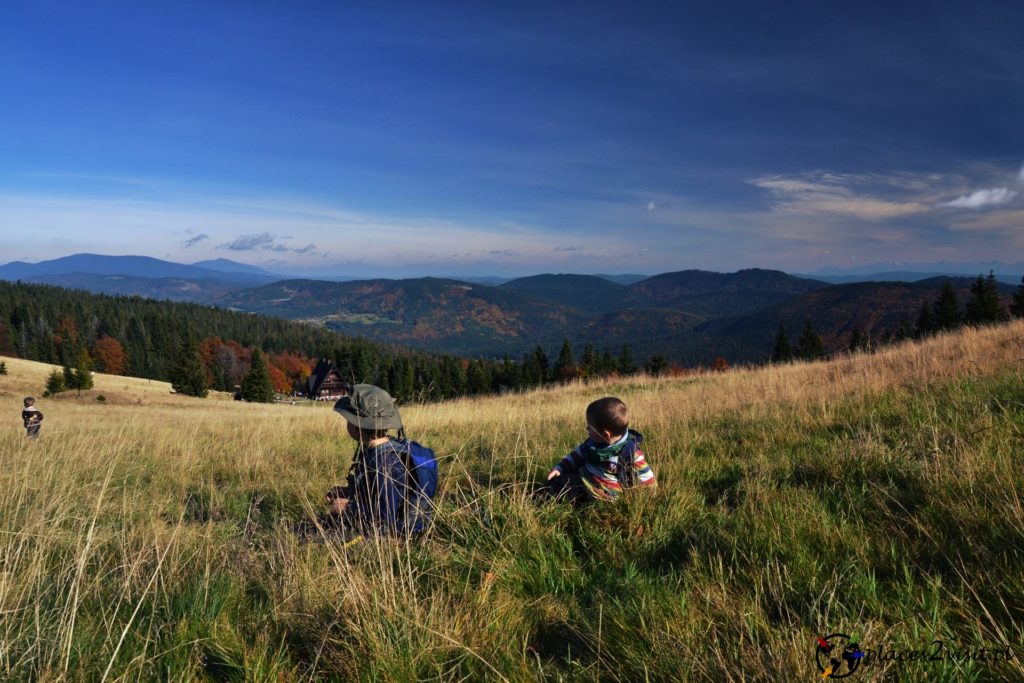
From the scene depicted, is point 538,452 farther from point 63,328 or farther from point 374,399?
point 63,328

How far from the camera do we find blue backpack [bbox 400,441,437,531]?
332 centimetres

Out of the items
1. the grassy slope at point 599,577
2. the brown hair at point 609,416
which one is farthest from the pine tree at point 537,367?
the brown hair at point 609,416

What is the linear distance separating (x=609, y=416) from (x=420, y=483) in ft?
4.57

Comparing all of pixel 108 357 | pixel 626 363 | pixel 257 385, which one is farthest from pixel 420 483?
pixel 108 357

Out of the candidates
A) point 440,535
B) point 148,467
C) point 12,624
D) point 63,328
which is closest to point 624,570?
point 440,535

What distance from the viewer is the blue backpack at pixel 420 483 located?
10.9 ft

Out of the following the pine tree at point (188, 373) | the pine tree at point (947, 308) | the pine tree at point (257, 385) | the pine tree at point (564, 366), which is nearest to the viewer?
the pine tree at point (947, 308)

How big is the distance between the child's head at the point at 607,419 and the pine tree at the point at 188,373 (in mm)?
76533

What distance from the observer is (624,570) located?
8.50ft

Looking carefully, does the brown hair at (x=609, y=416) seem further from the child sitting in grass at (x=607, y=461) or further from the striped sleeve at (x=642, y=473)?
the striped sleeve at (x=642, y=473)

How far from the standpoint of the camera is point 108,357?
102 m

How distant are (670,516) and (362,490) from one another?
6.79 ft

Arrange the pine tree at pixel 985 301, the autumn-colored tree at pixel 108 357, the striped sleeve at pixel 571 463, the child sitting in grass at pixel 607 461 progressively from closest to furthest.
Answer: the child sitting in grass at pixel 607 461
the striped sleeve at pixel 571 463
the pine tree at pixel 985 301
the autumn-colored tree at pixel 108 357

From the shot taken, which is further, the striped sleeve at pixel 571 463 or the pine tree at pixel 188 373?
the pine tree at pixel 188 373
